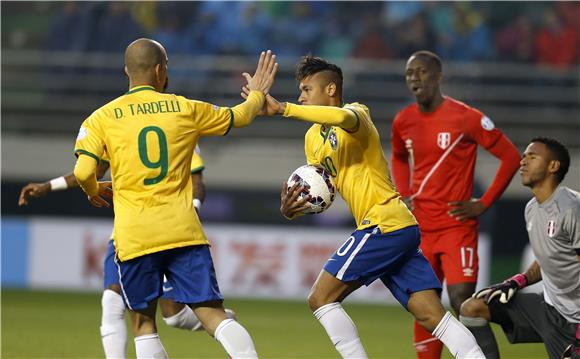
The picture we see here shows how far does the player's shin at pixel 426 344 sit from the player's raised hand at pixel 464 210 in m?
0.88

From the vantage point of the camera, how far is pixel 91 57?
55.9ft

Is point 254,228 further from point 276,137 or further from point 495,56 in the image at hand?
point 495,56

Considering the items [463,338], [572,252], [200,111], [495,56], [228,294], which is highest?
[495,56]

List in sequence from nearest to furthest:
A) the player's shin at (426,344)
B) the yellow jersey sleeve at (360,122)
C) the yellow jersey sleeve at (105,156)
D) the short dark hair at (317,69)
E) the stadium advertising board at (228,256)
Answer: the yellow jersey sleeve at (105,156) < the yellow jersey sleeve at (360,122) < the short dark hair at (317,69) < the player's shin at (426,344) < the stadium advertising board at (228,256)

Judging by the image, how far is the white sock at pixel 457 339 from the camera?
6.24 m

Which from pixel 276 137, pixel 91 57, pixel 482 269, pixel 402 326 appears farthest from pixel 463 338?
pixel 91 57

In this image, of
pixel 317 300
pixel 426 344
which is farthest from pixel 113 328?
pixel 426 344

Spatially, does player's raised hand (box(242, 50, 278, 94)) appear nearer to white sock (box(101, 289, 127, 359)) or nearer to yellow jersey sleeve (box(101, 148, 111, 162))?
yellow jersey sleeve (box(101, 148, 111, 162))

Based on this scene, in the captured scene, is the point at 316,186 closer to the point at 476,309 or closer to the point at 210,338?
the point at 476,309

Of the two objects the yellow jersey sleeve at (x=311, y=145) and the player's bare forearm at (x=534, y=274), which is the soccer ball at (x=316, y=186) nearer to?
the yellow jersey sleeve at (x=311, y=145)

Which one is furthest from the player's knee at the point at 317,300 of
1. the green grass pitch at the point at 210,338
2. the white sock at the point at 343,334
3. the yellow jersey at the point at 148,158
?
the green grass pitch at the point at 210,338

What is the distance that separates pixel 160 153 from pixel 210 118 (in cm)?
35

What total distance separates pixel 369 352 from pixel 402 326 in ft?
7.73

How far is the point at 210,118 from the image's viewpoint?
6.06 m
